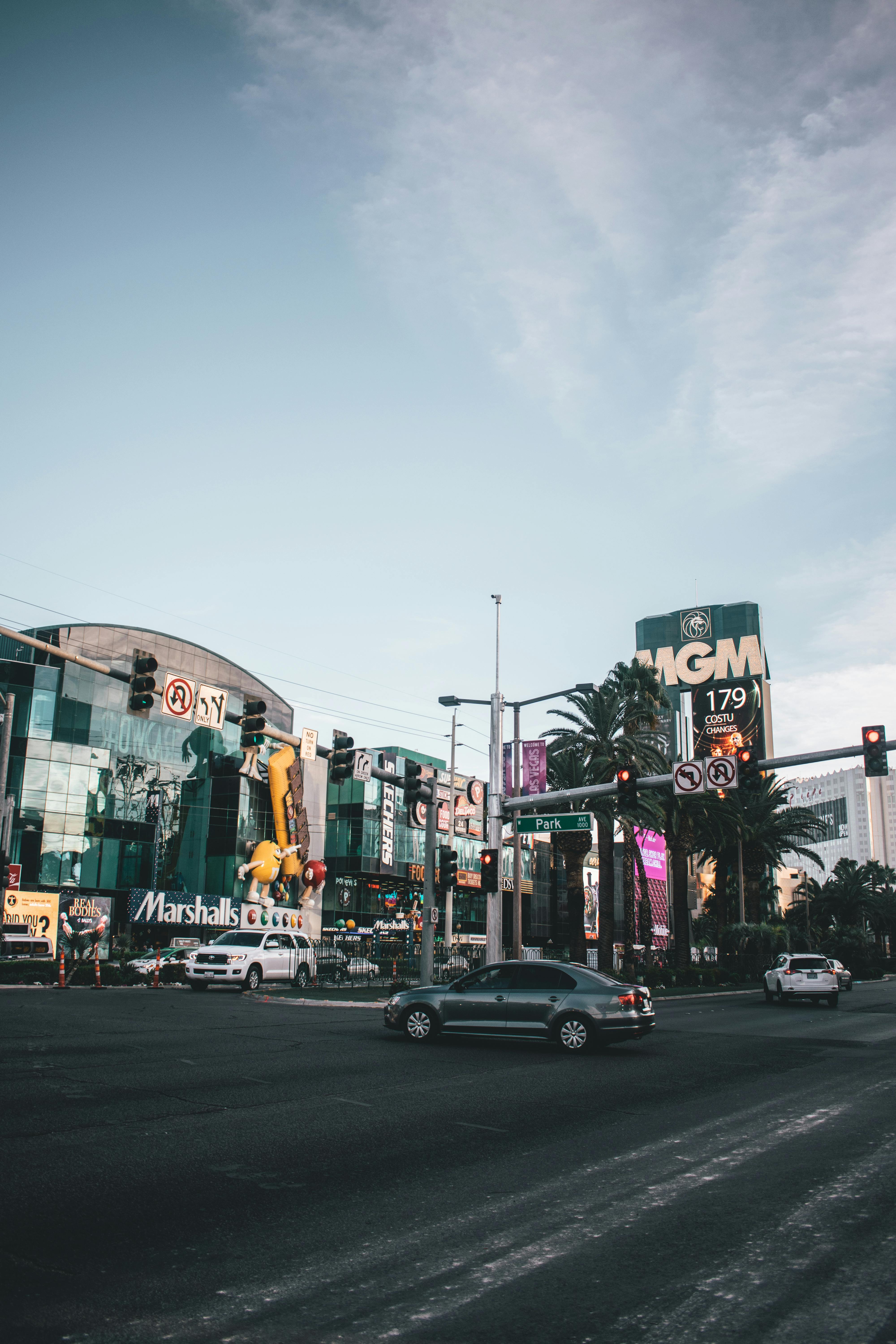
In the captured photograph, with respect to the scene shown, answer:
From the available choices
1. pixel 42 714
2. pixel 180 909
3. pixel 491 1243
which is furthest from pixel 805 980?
pixel 42 714

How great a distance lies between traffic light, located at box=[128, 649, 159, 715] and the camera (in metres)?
16.3

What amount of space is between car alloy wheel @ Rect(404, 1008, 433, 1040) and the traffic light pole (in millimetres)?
9098

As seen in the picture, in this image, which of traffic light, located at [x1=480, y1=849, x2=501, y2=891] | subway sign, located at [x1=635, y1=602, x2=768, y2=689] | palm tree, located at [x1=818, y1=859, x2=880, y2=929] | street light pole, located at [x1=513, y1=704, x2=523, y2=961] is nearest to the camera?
traffic light, located at [x1=480, y1=849, x2=501, y2=891]

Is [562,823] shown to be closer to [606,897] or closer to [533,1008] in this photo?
[533,1008]

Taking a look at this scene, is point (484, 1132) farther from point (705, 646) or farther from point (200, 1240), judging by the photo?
point (705, 646)

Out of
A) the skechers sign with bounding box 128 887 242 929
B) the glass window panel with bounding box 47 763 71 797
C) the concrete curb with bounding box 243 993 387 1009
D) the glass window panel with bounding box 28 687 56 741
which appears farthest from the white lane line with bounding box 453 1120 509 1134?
the glass window panel with bounding box 28 687 56 741

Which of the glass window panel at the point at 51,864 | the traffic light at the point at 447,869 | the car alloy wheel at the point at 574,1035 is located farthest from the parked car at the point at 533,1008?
the glass window panel at the point at 51,864

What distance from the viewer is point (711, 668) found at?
13550 centimetres

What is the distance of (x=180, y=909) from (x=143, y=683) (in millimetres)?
45529

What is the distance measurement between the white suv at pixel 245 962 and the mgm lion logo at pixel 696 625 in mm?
116149

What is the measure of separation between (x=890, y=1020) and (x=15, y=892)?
40.1 metres

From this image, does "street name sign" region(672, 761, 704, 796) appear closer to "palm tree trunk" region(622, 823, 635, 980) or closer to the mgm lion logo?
"palm tree trunk" region(622, 823, 635, 980)

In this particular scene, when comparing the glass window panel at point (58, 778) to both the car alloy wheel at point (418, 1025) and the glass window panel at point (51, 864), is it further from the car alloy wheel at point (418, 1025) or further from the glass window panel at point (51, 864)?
the car alloy wheel at point (418, 1025)

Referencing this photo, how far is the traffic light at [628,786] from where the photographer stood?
23422 mm
